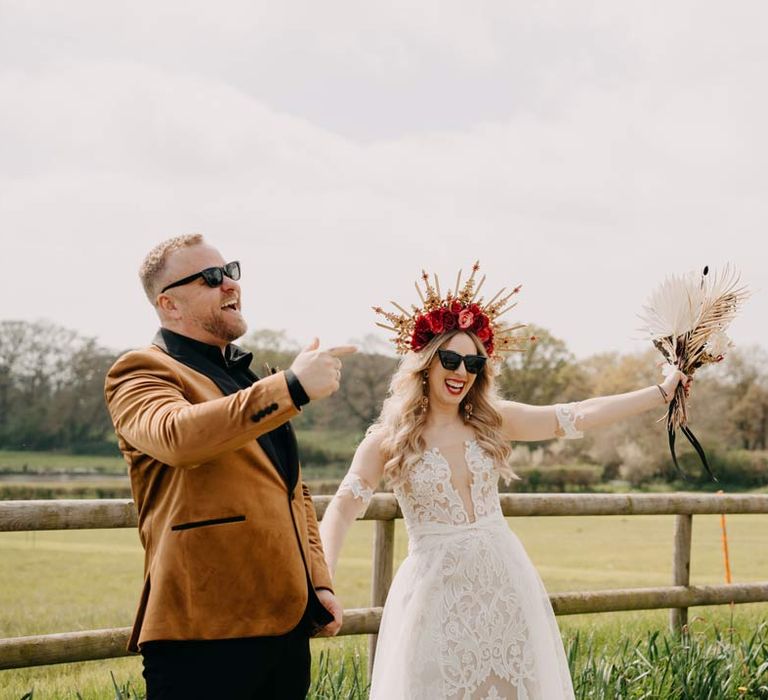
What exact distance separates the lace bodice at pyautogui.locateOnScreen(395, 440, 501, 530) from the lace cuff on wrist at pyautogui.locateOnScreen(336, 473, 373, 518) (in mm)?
143

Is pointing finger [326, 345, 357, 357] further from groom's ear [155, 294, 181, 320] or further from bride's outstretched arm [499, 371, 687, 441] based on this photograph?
bride's outstretched arm [499, 371, 687, 441]

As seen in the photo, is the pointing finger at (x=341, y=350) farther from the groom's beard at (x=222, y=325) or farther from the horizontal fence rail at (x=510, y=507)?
the horizontal fence rail at (x=510, y=507)

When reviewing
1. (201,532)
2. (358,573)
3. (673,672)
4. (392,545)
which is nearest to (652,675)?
(673,672)

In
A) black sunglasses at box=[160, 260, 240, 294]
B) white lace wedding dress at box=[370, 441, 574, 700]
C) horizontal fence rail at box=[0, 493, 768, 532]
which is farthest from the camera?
horizontal fence rail at box=[0, 493, 768, 532]

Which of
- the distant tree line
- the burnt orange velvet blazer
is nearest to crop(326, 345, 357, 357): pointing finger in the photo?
the burnt orange velvet blazer

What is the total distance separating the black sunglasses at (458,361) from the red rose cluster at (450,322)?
0.16 m

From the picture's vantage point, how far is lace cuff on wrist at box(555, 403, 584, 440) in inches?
152

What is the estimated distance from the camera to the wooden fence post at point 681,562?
19.4 feet

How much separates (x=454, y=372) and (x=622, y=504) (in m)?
2.11

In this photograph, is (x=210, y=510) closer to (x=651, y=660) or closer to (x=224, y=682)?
(x=224, y=682)

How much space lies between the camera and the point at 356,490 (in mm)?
3629

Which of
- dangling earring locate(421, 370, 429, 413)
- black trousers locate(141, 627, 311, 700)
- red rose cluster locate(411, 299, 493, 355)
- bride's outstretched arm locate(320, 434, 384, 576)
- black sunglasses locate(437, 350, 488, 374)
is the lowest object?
black trousers locate(141, 627, 311, 700)

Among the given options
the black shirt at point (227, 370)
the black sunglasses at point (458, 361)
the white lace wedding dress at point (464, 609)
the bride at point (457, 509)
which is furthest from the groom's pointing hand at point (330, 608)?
the black sunglasses at point (458, 361)

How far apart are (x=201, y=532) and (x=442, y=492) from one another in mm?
1504
